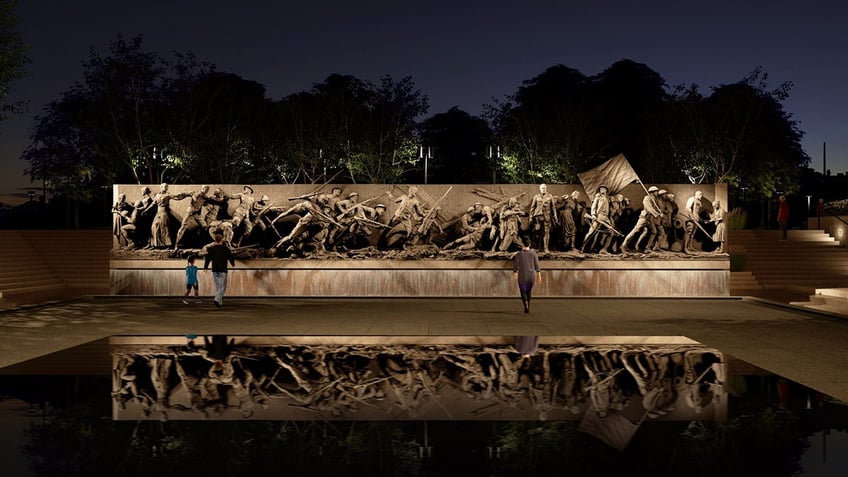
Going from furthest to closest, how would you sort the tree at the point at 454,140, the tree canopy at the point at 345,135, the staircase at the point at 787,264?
the tree at the point at 454,140, the tree canopy at the point at 345,135, the staircase at the point at 787,264

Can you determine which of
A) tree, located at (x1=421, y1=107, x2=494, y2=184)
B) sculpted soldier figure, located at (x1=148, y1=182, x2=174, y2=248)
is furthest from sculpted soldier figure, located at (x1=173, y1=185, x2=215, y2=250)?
tree, located at (x1=421, y1=107, x2=494, y2=184)

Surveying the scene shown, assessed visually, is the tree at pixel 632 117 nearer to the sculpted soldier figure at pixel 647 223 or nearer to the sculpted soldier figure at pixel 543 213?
the sculpted soldier figure at pixel 647 223

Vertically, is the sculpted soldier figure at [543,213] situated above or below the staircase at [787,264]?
above

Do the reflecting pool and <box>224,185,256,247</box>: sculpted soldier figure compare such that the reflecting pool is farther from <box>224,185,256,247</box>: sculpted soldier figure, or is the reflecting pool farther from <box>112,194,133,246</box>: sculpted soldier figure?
<box>112,194,133,246</box>: sculpted soldier figure

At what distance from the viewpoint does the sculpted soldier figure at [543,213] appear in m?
21.9

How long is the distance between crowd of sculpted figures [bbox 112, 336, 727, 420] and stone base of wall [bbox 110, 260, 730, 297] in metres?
10.5

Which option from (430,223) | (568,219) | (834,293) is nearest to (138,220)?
(430,223)

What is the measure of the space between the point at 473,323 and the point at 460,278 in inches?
280

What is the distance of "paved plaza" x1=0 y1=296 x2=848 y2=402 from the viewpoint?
1099 centimetres

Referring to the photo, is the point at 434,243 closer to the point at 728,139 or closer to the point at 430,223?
the point at 430,223

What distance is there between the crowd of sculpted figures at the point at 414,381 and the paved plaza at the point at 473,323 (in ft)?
4.14

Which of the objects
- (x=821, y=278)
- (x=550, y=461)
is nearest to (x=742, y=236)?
(x=821, y=278)

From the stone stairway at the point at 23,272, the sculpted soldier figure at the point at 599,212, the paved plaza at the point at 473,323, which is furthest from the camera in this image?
the stone stairway at the point at 23,272

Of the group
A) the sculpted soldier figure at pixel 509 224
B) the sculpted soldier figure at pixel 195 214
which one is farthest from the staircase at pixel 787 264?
the sculpted soldier figure at pixel 195 214
